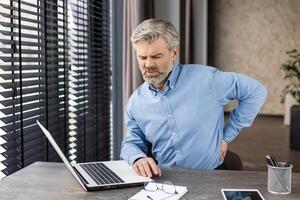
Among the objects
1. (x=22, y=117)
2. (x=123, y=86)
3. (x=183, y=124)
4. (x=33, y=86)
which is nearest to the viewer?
(x=183, y=124)

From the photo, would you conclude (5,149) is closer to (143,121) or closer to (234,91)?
(143,121)

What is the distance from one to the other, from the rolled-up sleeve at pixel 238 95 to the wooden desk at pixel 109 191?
21.2 inches

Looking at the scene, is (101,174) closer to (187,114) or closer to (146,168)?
(146,168)

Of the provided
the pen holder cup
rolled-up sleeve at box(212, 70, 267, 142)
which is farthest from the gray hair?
the pen holder cup

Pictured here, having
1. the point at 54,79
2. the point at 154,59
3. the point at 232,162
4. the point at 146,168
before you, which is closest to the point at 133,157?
the point at 146,168

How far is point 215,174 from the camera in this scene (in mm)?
1635

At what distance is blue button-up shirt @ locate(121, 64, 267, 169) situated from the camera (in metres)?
2.05

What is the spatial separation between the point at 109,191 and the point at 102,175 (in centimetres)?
15

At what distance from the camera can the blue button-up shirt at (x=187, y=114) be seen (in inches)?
80.9

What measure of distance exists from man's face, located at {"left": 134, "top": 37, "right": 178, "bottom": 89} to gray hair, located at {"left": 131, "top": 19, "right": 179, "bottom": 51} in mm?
17

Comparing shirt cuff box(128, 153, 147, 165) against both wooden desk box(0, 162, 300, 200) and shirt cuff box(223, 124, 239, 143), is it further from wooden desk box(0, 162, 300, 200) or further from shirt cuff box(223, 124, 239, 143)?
shirt cuff box(223, 124, 239, 143)

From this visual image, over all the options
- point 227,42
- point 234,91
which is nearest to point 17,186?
point 234,91

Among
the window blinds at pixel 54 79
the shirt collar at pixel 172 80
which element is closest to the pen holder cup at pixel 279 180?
the shirt collar at pixel 172 80

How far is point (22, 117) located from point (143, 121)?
0.61 meters
